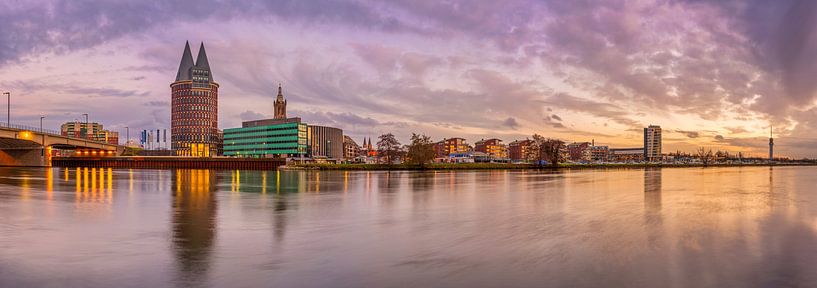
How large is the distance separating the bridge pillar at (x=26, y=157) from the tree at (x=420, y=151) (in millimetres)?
93569

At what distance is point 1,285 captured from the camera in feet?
33.6

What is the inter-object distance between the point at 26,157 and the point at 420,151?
103253mm

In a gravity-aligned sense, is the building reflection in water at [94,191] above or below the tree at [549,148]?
below

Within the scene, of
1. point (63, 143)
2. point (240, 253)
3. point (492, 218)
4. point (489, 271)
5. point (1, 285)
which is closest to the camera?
point (1, 285)

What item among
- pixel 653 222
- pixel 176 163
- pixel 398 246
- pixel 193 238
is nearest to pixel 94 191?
pixel 193 238

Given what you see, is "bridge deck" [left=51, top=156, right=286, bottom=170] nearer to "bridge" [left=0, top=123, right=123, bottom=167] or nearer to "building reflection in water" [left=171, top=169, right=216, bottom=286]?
"bridge" [left=0, top=123, right=123, bottom=167]

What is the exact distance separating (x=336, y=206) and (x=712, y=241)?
18027 millimetres

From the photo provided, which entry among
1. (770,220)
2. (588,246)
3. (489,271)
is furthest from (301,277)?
(770,220)

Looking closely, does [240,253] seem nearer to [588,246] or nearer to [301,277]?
[301,277]

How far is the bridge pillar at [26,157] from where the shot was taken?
414ft

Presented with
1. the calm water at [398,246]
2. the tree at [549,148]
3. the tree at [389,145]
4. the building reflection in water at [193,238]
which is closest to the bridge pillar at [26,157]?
the tree at [389,145]

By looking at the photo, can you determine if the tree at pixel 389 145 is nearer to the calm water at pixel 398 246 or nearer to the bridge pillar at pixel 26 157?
the bridge pillar at pixel 26 157

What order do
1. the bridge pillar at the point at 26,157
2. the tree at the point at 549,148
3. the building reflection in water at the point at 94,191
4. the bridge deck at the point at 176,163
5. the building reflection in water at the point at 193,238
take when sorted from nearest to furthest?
the building reflection in water at the point at 193,238
the building reflection in water at the point at 94,191
the bridge pillar at the point at 26,157
the bridge deck at the point at 176,163
the tree at the point at 549,148

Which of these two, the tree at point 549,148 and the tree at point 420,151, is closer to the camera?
the tree at point 420,151
